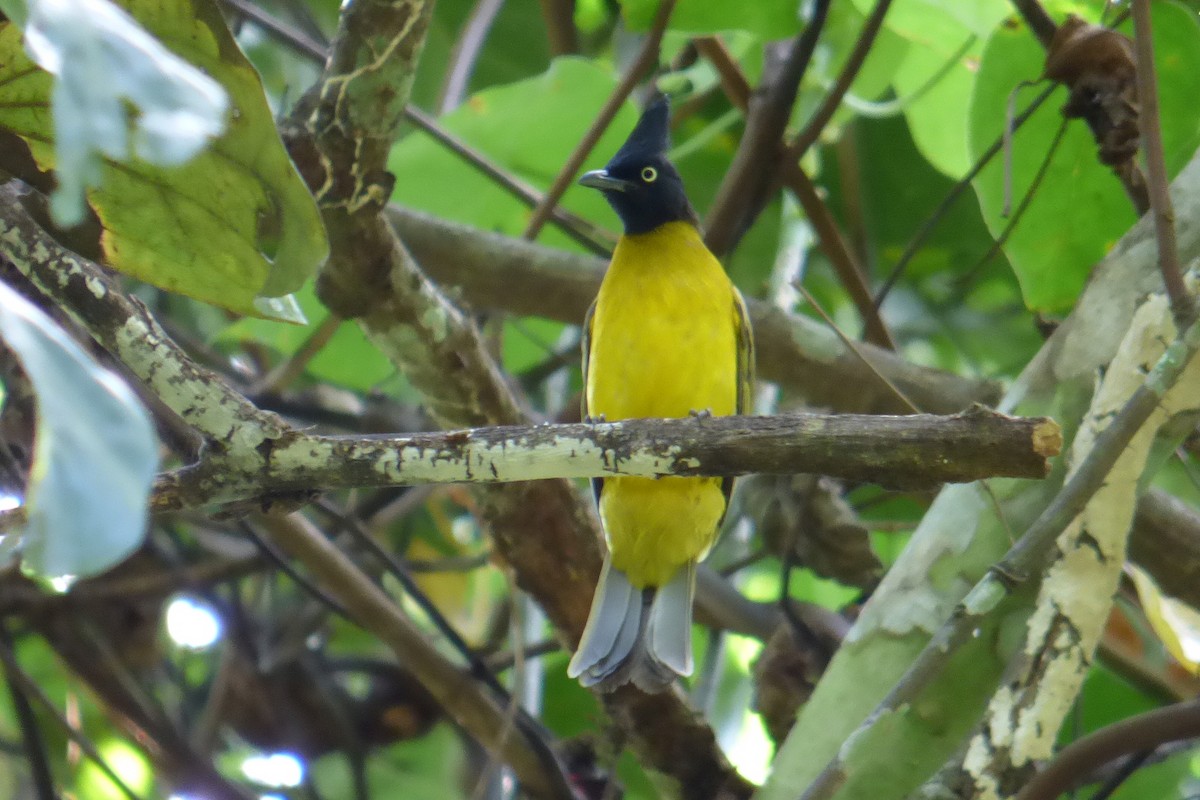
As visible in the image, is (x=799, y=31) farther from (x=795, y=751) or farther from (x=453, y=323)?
(x=795, y=751)

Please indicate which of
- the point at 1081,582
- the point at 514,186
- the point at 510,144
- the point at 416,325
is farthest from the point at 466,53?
the point at 1081,582

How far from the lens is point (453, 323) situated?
89.4 inches

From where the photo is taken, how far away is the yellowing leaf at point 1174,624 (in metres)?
2.08

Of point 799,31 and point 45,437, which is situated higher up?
point 799,31

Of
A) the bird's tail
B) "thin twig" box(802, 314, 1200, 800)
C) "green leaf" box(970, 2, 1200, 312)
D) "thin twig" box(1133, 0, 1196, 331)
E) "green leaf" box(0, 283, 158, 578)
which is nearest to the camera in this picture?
"green leaf" box(0, 283, 158, 578)

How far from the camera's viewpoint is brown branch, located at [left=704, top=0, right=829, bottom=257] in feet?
9.50

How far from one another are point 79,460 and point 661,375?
88.2 inches

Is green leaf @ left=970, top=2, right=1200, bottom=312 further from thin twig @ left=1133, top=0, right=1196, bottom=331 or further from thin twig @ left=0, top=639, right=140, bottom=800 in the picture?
thin twig @ left=0, top=639, right=140, bottom=800

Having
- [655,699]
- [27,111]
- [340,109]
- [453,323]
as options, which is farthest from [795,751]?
[27,111]

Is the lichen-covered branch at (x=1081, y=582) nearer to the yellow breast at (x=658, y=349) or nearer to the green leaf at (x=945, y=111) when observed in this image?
the yellow breast at (x=658, y=349)

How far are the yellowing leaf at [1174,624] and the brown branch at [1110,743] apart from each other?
0.32 m

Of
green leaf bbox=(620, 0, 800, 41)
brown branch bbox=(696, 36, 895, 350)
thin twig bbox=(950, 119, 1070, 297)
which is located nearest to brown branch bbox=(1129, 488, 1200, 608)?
thin twig bbox=(950, 119, 1070, 297)

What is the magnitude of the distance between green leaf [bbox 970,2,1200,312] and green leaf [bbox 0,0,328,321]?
4.96ft

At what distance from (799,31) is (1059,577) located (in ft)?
4.69
